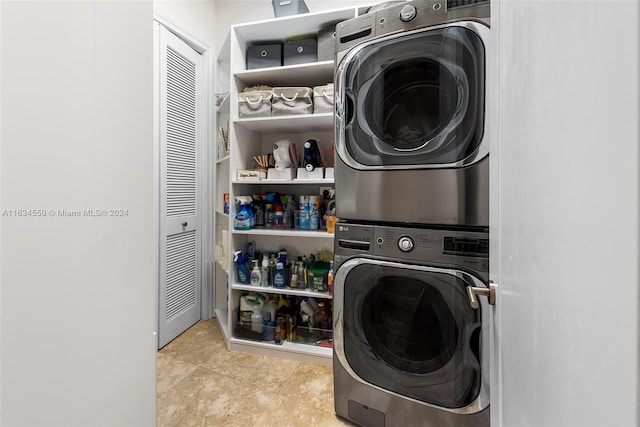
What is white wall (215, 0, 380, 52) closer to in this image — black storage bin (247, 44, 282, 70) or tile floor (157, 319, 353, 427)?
black storage bin (247, 44, 282, 70)

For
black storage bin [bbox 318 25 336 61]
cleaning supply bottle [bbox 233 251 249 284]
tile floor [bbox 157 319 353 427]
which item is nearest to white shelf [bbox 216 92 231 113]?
black storage bin [bbox 318 25 336 61]

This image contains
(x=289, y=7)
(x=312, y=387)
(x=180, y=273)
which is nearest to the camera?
(x=312, y=387)

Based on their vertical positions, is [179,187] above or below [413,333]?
above

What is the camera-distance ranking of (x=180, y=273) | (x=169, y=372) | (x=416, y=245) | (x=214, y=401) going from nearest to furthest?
1. (x=416, y=245)
2. (x=214, y=401)
3. (x=169, y=372)
4. (x=180, y=273)

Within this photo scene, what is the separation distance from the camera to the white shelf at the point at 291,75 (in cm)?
181

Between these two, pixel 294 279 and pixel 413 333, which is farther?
pixel 294 279

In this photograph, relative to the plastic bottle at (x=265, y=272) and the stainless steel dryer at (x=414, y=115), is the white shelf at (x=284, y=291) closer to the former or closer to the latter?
the plastic bottle at (x=265, y=272)

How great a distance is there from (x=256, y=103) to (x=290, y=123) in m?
0.25

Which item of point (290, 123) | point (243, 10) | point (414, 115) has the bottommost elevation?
point (414, 115)

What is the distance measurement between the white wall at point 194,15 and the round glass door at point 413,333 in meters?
2.20

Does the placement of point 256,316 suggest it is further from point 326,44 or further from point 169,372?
point 326,44
